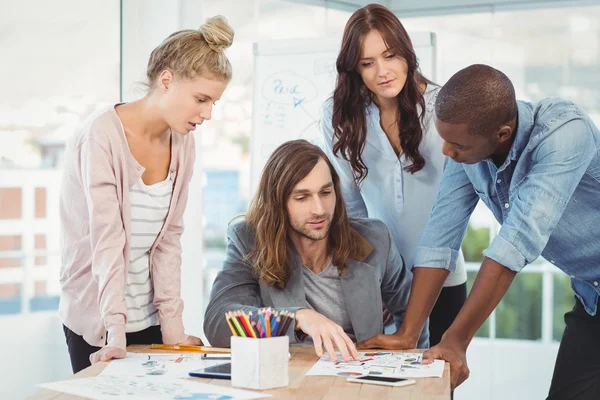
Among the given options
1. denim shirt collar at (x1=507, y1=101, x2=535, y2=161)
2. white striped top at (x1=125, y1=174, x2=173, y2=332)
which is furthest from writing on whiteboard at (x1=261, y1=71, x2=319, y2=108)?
denim shirt collar at (x1=507, y1=101, x2=535, y2=161)

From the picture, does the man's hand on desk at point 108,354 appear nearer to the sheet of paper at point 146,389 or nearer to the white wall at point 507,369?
the sheet of paper at point 146,389

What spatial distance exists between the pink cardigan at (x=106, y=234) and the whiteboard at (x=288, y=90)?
4.98 feet

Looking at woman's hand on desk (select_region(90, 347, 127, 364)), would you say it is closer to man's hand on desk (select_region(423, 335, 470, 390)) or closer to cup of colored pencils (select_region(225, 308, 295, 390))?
cup of colored pencils (select_region(225, 308, 295, 390))

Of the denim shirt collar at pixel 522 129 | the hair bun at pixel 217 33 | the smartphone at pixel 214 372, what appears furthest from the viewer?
the hair bun at pixel 217 33

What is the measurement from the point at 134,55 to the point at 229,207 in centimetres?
138

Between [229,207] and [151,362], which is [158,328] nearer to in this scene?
[151,362]

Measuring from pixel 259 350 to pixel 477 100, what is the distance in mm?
643

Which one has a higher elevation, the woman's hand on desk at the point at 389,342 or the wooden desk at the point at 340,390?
the woman's hand on desk at the point at 389,342

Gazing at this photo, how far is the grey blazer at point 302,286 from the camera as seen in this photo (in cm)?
196

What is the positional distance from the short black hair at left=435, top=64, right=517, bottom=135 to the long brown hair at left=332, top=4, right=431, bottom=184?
22.8 inches

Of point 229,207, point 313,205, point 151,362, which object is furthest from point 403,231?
point 229,207

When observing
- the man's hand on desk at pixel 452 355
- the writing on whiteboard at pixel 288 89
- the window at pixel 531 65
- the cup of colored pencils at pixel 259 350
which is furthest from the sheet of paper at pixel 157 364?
the window at pixel 531 65

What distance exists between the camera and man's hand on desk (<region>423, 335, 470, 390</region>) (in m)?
1.62

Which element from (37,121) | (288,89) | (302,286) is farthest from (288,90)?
(302,286)
